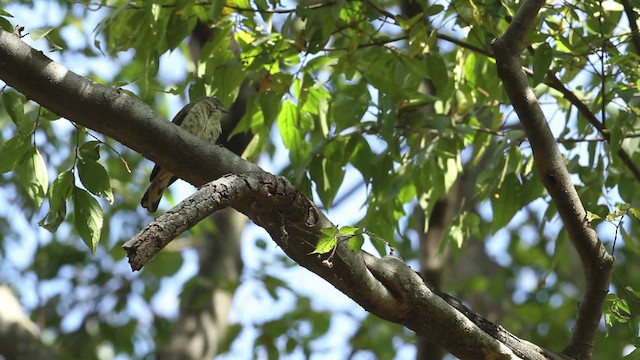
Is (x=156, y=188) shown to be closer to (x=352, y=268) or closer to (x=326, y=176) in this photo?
(x=326, y=176)

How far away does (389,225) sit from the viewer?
4699 mm

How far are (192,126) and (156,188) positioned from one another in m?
0.46

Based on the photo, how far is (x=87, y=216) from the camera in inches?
141

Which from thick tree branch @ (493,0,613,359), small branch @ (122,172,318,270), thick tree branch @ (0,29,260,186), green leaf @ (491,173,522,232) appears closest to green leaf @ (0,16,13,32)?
thick tree branch @ (0,29,260,186)

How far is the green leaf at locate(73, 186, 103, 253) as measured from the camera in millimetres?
3588

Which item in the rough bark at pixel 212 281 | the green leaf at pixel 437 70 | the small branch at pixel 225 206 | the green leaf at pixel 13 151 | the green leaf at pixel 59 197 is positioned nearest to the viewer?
the small branch at pixel 225 206

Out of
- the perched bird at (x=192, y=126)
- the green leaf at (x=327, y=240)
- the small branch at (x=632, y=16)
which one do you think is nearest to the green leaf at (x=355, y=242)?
the green leaf at (x=327, y=240)

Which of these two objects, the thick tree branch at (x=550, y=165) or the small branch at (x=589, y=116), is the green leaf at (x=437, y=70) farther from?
the thick tree branch at (x=550, y=165)

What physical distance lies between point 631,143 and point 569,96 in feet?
1.67

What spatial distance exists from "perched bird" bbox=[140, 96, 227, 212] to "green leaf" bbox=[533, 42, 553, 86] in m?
2.05

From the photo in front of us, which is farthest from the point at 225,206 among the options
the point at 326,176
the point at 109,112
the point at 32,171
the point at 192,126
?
the point at 192,126

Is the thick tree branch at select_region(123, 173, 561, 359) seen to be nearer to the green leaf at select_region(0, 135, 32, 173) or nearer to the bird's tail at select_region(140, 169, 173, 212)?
the green leaf at select_region(0, 135, 32, 173)

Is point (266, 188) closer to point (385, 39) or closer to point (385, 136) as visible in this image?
point (385, 136)

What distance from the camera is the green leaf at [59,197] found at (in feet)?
11.7
